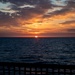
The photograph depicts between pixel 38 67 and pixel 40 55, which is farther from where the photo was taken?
pixel 40 55

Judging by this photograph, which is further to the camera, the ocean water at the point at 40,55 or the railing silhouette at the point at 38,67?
the ocean water at the point at 40,55

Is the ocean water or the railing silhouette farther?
the ocean water

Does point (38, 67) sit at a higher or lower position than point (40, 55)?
higher

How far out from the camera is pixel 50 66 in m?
5.90

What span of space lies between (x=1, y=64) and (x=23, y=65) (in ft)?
2.42

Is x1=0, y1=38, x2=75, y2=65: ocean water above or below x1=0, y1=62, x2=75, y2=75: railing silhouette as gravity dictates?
below

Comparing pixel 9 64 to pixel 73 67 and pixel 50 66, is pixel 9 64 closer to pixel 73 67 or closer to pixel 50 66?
pixel 50 66

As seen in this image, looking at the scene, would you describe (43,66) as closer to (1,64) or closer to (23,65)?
(23,65)

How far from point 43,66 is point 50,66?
0.66 ft

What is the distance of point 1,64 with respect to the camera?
250 inches

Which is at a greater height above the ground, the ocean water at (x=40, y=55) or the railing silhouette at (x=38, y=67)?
the railing silhouette at (x=38, y=67)

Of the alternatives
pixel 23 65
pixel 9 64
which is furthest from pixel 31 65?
pixel 9 64

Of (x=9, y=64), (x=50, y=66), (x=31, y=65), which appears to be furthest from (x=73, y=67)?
(x=9, y=64)

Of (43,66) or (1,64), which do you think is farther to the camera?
(1,64)
